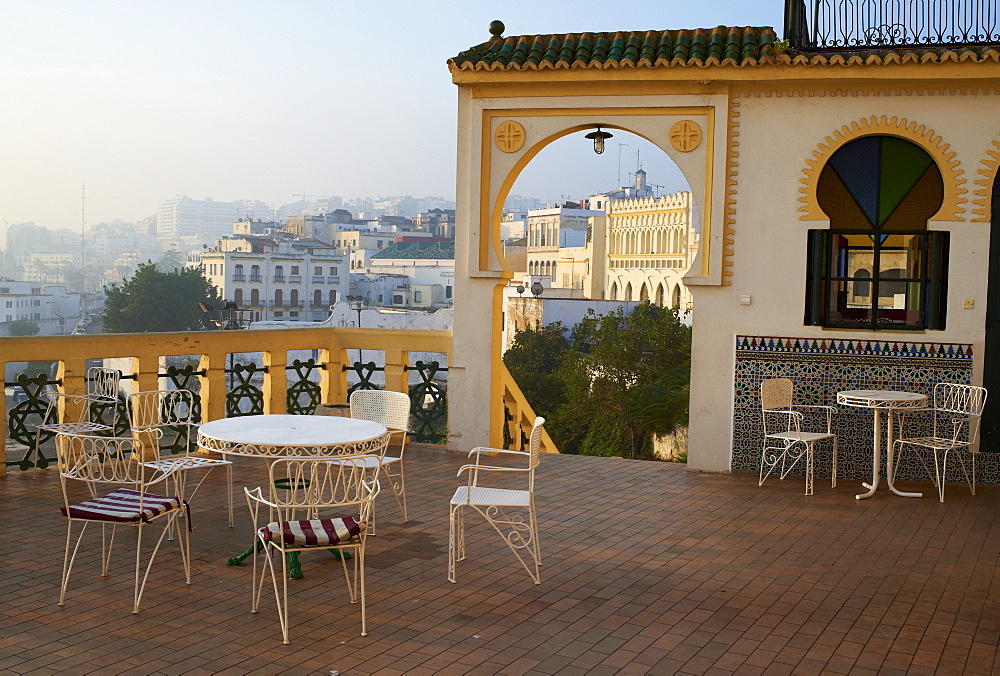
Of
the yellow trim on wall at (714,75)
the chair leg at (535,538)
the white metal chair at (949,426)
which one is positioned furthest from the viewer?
the yellow trim on wall at (714,75)

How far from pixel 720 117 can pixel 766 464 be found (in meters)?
3.62

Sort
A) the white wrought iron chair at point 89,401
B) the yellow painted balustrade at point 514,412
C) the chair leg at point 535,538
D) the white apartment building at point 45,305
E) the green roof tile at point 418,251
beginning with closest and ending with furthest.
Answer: the chair leg at point 535,538
the white wrought iron chair at point 89,401
the yellow painted balustrade at point 514,412
the white apartment building at point 45,305
the green roof tile at point 418,251

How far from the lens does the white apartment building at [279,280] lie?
8906 centimetres

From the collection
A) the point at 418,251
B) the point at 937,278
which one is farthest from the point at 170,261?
the point at 937,278

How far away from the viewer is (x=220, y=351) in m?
10.5

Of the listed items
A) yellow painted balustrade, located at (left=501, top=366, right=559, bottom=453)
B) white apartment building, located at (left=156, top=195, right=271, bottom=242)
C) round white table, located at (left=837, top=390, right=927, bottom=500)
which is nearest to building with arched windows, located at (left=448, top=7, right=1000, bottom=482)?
round white table, located at (left=837, top=390, right=927, bottom=500)

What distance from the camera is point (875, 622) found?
224 inches

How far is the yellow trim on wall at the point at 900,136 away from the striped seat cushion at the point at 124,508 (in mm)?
6922

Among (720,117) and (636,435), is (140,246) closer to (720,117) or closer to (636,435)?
(636,435)

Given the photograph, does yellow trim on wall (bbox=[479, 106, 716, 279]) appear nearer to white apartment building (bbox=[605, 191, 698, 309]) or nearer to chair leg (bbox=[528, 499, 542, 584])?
chair leg (bbox=[528, 499, 542, 584])

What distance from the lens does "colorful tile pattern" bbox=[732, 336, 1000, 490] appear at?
9828 mm

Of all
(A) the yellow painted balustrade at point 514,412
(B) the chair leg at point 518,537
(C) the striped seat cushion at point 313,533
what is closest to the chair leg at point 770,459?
(A) the yellow painted balustrade at point 514,412

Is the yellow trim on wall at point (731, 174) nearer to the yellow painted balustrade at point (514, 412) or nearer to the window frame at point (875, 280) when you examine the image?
the window frame at point (875, 280)

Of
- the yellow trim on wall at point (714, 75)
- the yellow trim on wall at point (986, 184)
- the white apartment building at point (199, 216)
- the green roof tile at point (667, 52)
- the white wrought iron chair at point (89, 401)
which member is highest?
the white apartment building at point (199, 216)
